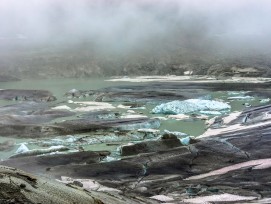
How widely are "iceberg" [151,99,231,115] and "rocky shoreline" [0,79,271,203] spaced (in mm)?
1314

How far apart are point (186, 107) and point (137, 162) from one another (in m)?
20.0

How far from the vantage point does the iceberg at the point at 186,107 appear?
128 feet

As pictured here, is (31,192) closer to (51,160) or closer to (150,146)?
(51,160)

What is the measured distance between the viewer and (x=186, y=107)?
39500mm

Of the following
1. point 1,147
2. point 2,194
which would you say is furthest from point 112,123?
point 2,194

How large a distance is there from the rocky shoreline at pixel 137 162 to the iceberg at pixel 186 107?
1.31 meters

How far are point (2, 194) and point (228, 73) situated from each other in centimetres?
9351

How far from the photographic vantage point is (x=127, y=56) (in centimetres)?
12206

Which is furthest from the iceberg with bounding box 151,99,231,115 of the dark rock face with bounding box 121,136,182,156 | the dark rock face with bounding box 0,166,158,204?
the dark rock face with bounding box 0,166,158,204

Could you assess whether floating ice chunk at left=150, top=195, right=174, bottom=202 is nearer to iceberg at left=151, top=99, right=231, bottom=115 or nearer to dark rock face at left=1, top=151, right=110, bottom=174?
dark rock face at left=1, top=151, right=110, bottom=174

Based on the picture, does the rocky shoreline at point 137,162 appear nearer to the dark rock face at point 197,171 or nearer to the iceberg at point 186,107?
the dark rock face at point 197,171

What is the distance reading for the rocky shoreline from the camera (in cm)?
A: 1097

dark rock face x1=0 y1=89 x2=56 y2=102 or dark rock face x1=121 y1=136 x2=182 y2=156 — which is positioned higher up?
dark rock face x1=121 y1=136 x2=182 y2=156

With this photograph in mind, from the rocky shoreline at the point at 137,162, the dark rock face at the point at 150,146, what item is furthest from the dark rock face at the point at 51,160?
the dark rock face at the point at 150,146
